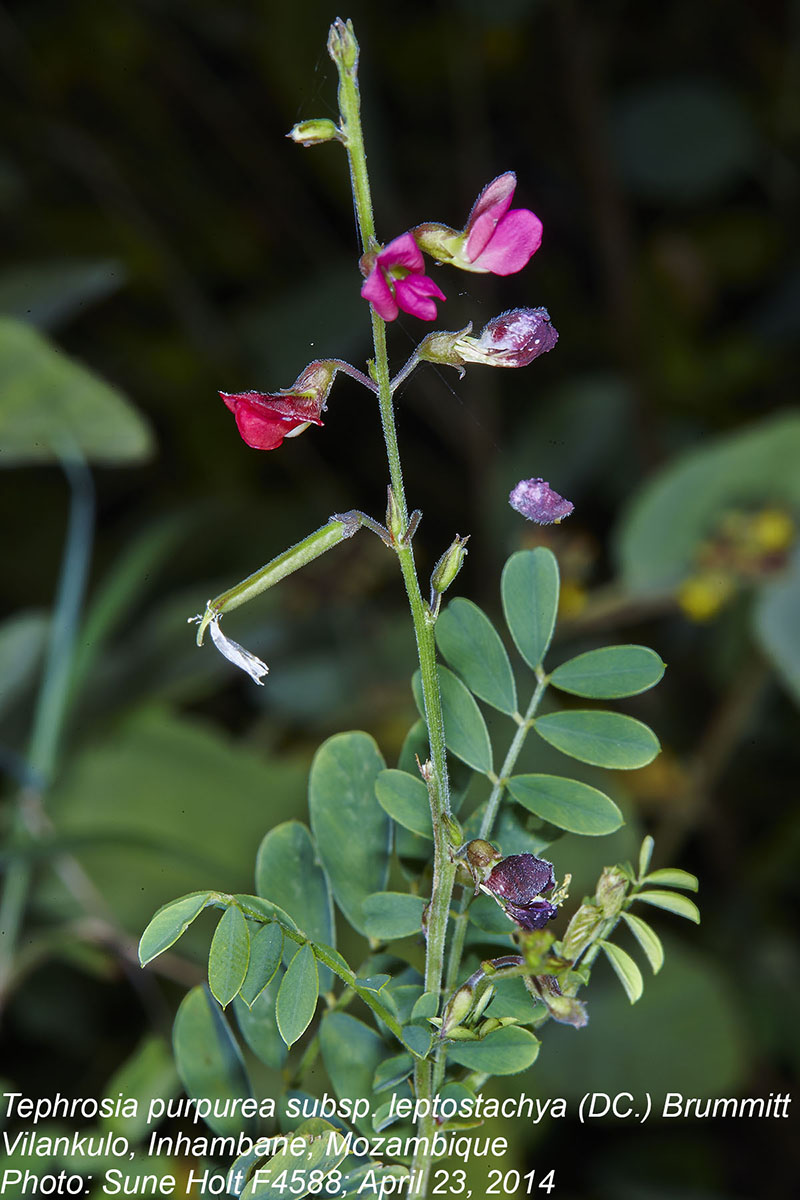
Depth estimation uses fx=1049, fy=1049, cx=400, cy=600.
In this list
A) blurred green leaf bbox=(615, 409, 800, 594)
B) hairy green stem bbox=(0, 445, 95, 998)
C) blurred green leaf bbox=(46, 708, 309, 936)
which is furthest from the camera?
blurred green leaf bbox=(615, 409, 800, 594)

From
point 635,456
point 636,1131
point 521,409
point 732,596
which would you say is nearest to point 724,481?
point 732,596

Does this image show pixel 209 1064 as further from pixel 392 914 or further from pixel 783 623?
pixel 783 623

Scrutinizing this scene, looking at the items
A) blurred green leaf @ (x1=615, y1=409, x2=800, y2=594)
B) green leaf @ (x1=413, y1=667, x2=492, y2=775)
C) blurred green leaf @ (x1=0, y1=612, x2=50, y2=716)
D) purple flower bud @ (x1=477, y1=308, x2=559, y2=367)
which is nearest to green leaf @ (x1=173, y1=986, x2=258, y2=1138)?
green leaf @ (x1=413, y1=667, x2=492, y2=775)

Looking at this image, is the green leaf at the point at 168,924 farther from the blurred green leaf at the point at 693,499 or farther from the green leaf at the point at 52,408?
the blurred green leaf at the point at 693,499

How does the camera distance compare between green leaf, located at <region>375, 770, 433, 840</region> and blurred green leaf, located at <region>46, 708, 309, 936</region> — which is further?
blurred green leaf, located at <region>46, 708, 309, 936</region>

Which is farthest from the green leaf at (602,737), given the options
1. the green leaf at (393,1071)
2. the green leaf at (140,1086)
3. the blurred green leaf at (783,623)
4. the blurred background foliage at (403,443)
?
the blurred green leaf at (783,623)

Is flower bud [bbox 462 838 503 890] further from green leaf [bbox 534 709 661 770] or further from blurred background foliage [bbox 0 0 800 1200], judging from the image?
blurred background foliage [bbox 0 0 800 1200]

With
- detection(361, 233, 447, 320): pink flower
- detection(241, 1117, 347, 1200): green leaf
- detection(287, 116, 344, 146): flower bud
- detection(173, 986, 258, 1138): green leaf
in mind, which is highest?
detection(287, 116, 344, 146): flower bud

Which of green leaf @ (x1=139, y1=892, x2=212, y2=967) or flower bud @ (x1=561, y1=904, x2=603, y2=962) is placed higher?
flower bud @ (x1=561, y1=904, x2=603, y2=962)

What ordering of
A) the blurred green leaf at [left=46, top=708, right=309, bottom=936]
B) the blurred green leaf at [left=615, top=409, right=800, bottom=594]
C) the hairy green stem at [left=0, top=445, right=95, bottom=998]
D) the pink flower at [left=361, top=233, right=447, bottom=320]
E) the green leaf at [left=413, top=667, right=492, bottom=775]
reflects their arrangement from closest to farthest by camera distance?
the pink flower at [left=361, top=233, right=447, bottom=320] < the green leaf at [left=413, top=667, right=492, bottom=775] < the hairy green stem at [left=0, top=445, right=95, bottom=998] < the blurred green leaf at [left=46, top=708, right=309, bottom=936] < the blurred green leaf at [left=615, top=409, right=800, bottom=594]
